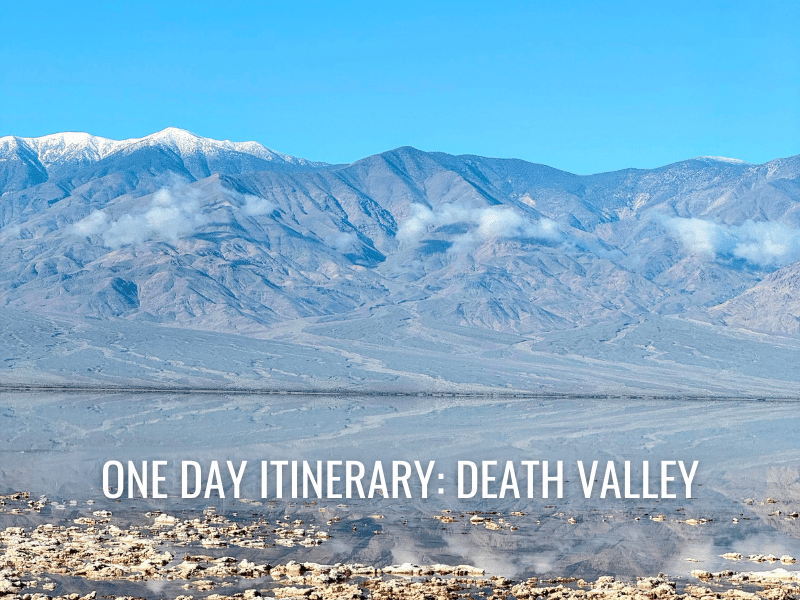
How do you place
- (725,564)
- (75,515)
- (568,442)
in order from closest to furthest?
(725,564), (75,515), (568,442)

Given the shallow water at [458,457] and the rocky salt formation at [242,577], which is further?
the shallow water at [458,457]

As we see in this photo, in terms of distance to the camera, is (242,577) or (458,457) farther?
(458,457)

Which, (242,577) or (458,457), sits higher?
(242,577)

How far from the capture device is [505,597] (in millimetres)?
19922

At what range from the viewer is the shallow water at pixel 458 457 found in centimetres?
2466

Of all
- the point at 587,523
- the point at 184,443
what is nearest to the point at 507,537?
the point at 587,523

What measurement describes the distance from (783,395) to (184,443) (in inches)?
2657

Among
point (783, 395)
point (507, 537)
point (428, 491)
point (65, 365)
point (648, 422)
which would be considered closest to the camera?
point (507, 537)

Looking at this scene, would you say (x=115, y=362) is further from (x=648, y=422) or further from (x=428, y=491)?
(x=428, y=491)

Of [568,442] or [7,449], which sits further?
[568,442]

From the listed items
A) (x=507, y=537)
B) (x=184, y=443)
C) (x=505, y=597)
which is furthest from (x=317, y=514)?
(x=184, y=443)

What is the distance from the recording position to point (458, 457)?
140 feet

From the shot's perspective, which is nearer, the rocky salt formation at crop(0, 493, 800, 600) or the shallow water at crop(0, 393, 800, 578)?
the rocky salt formation at crop(0, 493, 800, 600)

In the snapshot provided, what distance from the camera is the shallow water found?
80.9 ft
